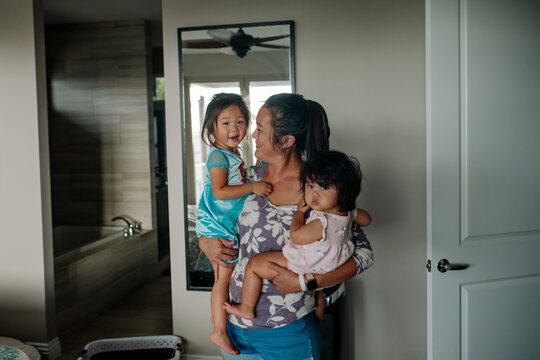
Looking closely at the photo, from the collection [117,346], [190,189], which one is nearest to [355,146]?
[190,189]

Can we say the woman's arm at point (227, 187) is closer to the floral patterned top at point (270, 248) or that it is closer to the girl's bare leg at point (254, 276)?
the floral patterned top at point (270, 248)

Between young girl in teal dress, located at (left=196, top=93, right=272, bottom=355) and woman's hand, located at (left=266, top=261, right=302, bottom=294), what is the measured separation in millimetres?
284

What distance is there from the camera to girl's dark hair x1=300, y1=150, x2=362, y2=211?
4.02 ft

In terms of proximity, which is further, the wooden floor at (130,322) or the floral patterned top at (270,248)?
the wooden floor at (130,322)

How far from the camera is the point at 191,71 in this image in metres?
2.61

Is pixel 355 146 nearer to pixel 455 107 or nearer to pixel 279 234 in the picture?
pixel 455 107

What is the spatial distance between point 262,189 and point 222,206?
0.22 m

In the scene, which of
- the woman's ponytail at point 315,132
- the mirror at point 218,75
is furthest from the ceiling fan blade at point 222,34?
the woman's ponytail at point 315,132

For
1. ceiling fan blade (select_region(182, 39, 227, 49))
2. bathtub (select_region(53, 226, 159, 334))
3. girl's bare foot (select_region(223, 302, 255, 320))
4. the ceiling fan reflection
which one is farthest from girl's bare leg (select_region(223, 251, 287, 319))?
bathtub (select_region(53, 226, 159, 334))

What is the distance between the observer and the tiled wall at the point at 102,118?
14.7ft

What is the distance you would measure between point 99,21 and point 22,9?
177 centimetres

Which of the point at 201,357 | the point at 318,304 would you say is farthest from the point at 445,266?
the point at 201,357

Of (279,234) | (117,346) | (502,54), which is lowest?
(117,346)

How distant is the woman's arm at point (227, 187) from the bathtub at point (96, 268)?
2.23 metres
